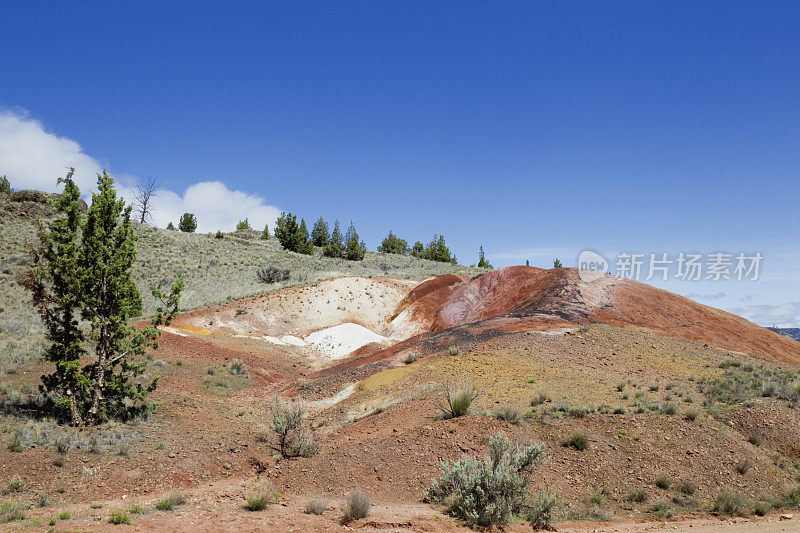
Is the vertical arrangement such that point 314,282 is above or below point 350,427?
above

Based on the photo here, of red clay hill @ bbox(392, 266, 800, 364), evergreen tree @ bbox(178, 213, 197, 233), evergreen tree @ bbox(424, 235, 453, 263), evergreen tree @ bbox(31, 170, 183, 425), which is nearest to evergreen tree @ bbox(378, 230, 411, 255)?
evergreen tree @ bbox(424, 235, 453, 263)

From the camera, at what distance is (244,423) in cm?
1485

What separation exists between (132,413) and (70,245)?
16.4ft

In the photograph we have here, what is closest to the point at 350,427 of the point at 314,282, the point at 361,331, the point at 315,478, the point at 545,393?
the point at 315,478

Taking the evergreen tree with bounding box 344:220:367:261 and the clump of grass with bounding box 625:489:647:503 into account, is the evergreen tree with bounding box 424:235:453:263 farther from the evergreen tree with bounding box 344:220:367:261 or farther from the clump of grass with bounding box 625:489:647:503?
the clump of grass with bounding box 625:489:647:503

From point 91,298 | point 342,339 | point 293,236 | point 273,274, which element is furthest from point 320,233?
point 91,298

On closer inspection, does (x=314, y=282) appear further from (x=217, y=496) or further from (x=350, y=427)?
(x=217, y=496)

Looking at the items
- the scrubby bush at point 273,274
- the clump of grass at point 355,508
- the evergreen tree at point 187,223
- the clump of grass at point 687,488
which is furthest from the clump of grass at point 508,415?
the evergreen tree at point 187,223

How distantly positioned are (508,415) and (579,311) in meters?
14.2

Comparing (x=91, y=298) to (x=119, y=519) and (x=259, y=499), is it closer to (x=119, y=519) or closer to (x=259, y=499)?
(x=119, y=519)

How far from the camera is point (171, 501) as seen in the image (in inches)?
322

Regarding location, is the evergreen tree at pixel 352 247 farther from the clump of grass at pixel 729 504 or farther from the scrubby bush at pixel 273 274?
the clump of grass at pixel 729 504

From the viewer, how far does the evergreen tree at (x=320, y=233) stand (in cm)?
7984

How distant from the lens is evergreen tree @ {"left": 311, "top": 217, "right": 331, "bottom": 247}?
79.8m
